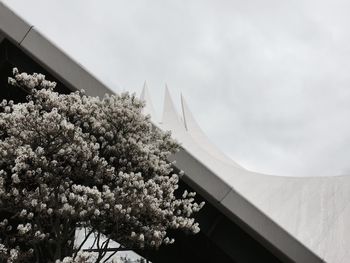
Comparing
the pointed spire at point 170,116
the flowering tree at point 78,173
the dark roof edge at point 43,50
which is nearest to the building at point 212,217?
the dark roof edge at point 43,50

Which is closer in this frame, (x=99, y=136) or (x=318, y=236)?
(x=99, y=136)

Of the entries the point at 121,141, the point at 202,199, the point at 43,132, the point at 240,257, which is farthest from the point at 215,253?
the point at 43,132

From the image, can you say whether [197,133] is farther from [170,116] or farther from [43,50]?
[43,50]

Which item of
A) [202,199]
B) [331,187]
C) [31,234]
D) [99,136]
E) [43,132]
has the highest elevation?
[331,187]

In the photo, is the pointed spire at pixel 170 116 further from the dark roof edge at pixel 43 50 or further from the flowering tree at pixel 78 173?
the flowering tree at pixel 78 173

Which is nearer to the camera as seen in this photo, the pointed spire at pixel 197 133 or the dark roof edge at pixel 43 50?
the dark roof edge at pixel 43 50

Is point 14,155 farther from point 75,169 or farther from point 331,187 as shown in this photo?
point 331,187

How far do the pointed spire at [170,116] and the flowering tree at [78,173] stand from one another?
20.4 meters

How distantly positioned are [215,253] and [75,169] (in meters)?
4.58

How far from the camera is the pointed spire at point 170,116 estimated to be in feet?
91.0

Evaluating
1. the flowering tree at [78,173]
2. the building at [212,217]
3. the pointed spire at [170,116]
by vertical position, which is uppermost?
the pointed spire at [170,116]

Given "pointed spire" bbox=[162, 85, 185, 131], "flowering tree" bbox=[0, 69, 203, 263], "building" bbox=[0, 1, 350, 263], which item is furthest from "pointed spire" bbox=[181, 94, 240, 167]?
"flowering tree" bbox=[0, 69, 203, 263]

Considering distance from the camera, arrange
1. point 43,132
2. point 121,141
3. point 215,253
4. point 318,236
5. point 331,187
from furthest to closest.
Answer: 1. point 331,187
2. point 318,236
3. point 215,253
4. point 121,141
5. point 43,132

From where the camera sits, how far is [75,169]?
20.2 ft
